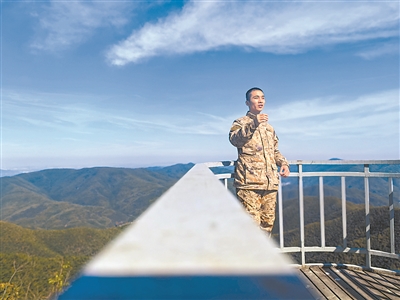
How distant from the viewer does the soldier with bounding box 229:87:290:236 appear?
284cm

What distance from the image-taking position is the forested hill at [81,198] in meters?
95.6

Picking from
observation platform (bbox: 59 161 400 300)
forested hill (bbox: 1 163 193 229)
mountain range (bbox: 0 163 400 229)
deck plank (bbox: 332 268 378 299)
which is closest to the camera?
observation platform (bbox: 59 161 400 300)

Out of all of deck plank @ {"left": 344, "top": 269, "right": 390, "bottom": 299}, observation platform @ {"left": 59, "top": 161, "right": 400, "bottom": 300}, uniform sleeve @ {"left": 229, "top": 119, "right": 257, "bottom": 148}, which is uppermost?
uniform sleeve @ {"left": 229, "top": 119, "right": 257, "bottom": 148}

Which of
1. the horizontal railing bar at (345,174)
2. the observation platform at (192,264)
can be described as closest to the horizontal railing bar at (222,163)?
the horizontal railing bar at (345,174)

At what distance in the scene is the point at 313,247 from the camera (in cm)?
335

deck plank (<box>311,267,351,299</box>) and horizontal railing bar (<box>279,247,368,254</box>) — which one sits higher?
horizontal railing bar (<box>279,247,368,254</box>)

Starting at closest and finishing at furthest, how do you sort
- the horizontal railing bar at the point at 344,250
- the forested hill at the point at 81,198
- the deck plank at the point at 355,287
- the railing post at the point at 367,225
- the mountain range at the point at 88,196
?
the deck plank at the point at 355,287 < the horizontal railing bar at the point at 344,250 < the railing post at the point at 367,225 < the mountain range at the point at 88,196 < the forested hill at the point at 81,198

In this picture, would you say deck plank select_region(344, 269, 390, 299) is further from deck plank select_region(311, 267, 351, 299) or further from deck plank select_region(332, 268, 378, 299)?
deck plank select_region(311, 267, 351, 299)

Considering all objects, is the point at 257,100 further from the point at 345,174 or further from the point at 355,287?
the point at 355,287

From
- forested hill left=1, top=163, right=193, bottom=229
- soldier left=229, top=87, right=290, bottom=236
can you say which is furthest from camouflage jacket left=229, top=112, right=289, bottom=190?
forested hill left=1, top=163, right=193, bottom=229

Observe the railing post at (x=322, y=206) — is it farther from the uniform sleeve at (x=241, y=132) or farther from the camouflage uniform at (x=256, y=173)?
the uniform sleeve at (x=241, y=132)

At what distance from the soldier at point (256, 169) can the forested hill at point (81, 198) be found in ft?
151

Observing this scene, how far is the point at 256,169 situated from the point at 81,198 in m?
170

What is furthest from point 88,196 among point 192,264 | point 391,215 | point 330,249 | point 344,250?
point 192,264
